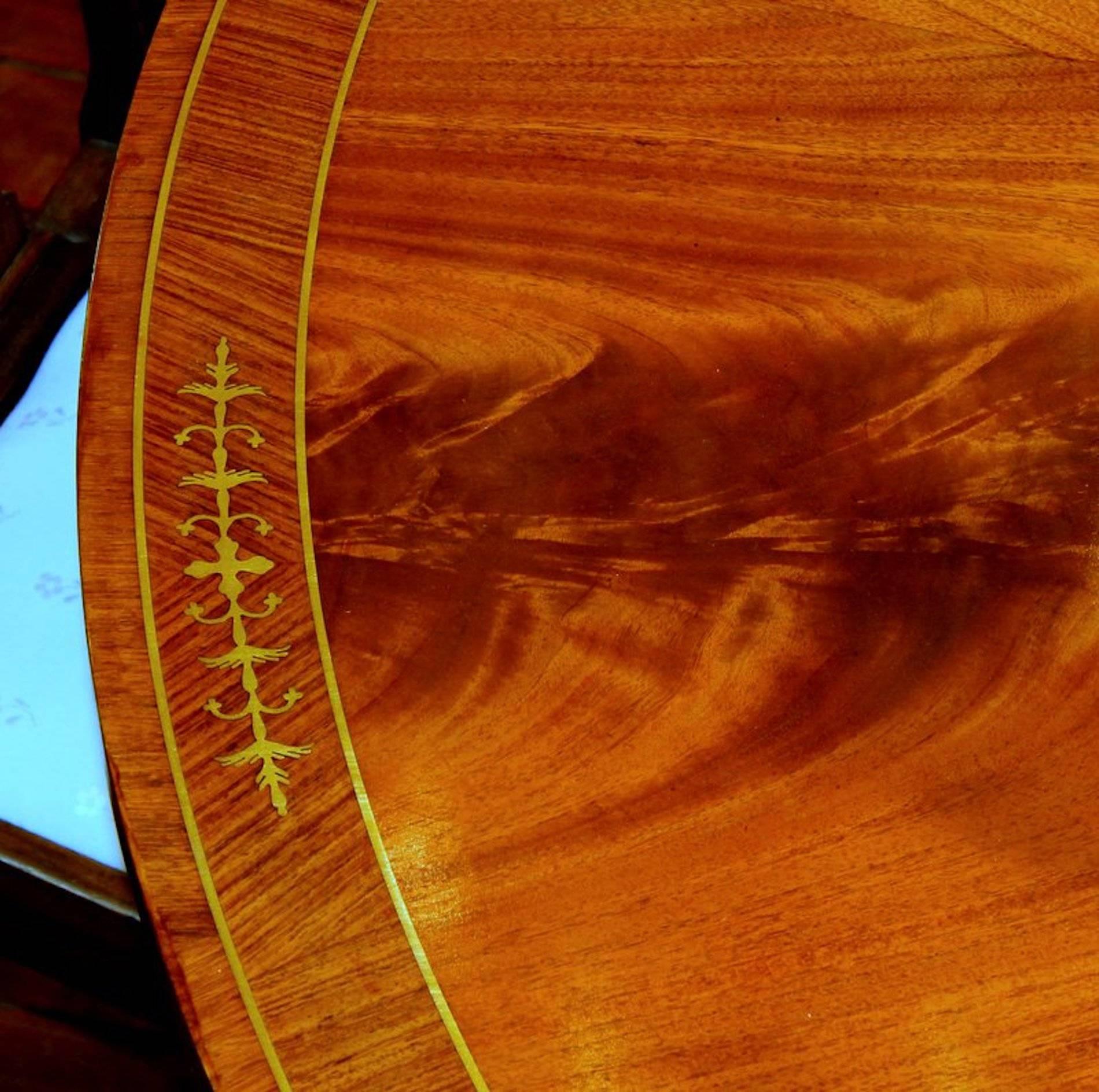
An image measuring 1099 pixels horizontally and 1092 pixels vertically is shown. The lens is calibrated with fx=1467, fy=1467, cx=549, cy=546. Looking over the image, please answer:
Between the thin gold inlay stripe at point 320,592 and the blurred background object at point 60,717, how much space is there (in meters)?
0.11

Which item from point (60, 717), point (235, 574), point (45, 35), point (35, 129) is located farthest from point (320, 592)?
point (45, 35)

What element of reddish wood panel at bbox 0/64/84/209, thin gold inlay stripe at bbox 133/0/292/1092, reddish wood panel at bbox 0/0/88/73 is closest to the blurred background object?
thin gold inlay stripe at bbox 133/0/292/1092

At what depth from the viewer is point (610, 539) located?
2.33ft

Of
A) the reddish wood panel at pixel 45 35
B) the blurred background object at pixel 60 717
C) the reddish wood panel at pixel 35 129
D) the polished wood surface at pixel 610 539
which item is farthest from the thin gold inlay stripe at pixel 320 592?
the reddish wood panel at pixel 45 35

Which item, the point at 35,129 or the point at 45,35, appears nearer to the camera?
the point at 35,129

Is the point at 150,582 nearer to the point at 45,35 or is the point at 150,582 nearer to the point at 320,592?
the point at 320,592

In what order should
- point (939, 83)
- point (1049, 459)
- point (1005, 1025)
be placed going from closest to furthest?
point (1005, 1025) < point (1049, 459) < point (939, 83)

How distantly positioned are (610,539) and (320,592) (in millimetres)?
141

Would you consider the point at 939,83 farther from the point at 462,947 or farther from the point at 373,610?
the point at 462,947

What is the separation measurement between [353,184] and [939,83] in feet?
1.14

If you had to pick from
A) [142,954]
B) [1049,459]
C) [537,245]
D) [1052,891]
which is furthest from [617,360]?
[142,954]

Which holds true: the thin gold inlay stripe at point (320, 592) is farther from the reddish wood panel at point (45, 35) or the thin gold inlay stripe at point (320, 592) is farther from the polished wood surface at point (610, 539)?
the reddish wood panel at point (45, 35)

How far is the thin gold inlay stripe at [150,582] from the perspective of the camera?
609mm

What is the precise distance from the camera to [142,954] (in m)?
0.92
